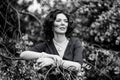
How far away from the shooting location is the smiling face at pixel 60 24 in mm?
2783

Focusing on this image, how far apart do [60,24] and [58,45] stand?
0.22 m

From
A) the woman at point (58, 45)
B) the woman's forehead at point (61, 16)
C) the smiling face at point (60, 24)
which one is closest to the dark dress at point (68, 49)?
the woman at point (58, 45)

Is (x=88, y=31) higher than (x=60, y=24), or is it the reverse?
(x=60, y=24)

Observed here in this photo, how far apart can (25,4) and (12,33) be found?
140 centimetres

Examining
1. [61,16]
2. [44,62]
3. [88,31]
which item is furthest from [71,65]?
[88,31]

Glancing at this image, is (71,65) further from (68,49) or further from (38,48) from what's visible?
(38,48)

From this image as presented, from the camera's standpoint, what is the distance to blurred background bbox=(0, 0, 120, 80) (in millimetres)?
3318

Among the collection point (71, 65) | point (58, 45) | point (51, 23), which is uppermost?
point (51, 23)

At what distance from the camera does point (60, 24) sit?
2801 mm

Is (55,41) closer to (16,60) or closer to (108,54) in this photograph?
(16,60)

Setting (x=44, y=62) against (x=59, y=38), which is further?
(x=59, y=38)

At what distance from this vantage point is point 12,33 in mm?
3924

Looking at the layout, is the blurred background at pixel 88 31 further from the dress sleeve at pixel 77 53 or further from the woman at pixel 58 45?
the dress sleeve at pixel 77 53

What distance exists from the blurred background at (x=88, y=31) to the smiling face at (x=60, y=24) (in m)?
0.35
